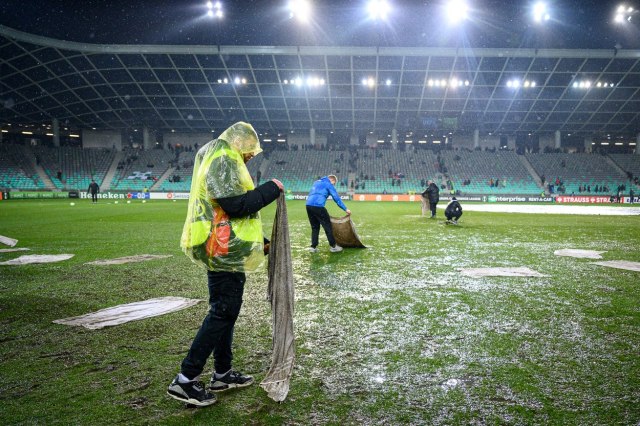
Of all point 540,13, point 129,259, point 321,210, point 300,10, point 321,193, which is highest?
point 300,10

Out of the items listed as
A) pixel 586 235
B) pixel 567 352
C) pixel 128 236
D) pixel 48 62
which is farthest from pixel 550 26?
pixel 48 62

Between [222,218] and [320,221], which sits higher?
[222,218]

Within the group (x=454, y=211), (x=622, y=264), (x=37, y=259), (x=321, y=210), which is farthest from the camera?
(x=454, y=211)

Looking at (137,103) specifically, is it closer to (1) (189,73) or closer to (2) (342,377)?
(1) (189,73)

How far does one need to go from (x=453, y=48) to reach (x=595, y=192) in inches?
902

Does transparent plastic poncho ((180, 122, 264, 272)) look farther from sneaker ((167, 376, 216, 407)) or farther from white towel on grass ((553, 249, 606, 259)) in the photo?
white towel on grass ((553, 249, 606, 259))

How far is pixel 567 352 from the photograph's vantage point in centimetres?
388

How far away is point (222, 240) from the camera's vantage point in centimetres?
320

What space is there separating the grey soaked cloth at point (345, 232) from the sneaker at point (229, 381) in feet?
24.1

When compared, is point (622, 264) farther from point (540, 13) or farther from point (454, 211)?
point (540, 13)

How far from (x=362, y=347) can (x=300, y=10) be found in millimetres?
43207

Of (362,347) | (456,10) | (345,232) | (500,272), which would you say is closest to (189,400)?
(362,347)

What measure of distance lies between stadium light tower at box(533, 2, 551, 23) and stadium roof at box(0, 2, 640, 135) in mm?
2878

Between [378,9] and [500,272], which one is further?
[378,9]
